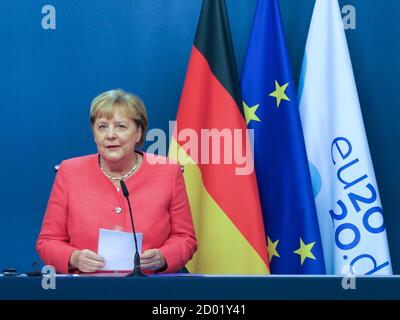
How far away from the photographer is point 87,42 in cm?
452

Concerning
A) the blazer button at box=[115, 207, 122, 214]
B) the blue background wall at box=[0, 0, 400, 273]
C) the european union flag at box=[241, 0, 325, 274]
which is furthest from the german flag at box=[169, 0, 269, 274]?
the blazer button at box=[115, 207, 122, 214]

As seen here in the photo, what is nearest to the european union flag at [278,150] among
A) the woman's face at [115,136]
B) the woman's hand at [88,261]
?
the woman's face at [115,136]

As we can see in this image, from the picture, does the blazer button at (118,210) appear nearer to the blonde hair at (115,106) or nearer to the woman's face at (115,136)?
the woman's face at (115,136)

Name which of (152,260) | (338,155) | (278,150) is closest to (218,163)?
(278,150)

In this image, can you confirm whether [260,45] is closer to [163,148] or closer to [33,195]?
[163,148]

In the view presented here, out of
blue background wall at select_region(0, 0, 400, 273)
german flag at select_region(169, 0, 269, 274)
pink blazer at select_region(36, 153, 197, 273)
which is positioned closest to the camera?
pink blazer at select_region(36, 153, 197, 273)

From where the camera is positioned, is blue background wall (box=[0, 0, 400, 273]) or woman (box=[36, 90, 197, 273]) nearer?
woman (box=[36, 90, 197, 273])

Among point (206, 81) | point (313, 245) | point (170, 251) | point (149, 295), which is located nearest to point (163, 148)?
point (206, 81)

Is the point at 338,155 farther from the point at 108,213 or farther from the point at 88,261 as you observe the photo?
the point at 88,261

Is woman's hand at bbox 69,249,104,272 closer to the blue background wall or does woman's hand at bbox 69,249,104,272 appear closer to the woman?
the woman

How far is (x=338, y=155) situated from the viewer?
4.18 meters

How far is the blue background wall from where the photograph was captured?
4.47 metres

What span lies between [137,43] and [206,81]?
50 cm

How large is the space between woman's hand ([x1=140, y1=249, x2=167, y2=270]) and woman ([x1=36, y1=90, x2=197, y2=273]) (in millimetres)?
20
